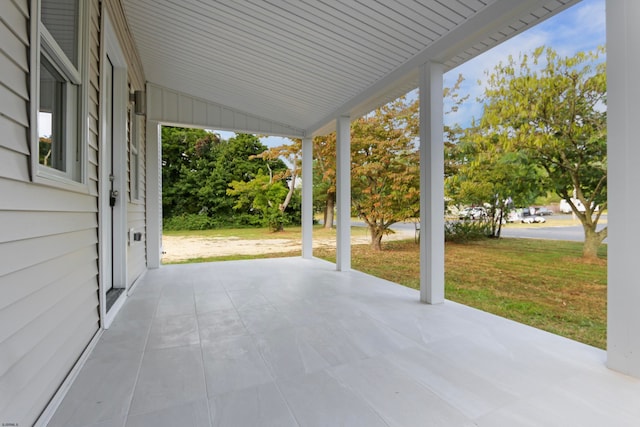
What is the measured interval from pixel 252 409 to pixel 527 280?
463cm

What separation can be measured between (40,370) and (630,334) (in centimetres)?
290

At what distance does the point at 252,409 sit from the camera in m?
1.37

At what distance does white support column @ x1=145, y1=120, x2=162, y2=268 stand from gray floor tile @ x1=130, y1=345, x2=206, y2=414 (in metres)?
3.26

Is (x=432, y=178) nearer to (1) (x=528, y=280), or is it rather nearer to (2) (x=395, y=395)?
(2) (x=395, y=395)

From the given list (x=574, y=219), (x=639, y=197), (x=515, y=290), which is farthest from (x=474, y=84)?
(x=639, y=197)

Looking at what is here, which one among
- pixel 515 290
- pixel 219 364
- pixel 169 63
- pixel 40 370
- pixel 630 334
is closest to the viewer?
pixel 40 370

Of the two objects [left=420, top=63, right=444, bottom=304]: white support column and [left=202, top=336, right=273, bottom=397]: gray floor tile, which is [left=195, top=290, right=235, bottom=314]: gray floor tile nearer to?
→ [left=202, top=336, right=273, bottom=397]: gray floor tile

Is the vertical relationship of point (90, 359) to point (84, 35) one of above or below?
below

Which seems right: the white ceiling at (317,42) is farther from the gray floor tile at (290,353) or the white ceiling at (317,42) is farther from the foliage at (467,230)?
the foliage at (467,230)

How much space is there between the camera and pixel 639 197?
1.62m

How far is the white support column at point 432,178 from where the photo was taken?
9.72ft

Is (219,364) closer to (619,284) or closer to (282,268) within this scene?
(619,284)

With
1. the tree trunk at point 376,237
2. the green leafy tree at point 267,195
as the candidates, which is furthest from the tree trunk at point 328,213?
the tree trunk at point 376,237

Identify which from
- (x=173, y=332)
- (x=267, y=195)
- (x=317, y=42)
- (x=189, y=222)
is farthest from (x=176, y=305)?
(x=189, y=222)
